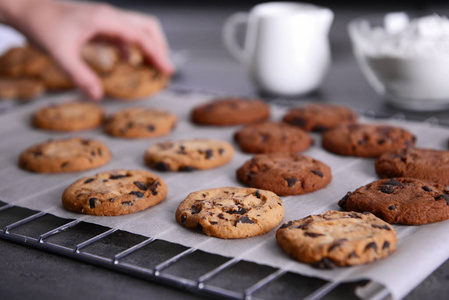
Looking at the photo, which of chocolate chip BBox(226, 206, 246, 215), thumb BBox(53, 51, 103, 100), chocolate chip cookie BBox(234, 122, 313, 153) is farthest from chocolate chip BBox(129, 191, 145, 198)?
thumb BBox(53, 51, 103, 100)

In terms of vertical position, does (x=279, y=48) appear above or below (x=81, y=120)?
above

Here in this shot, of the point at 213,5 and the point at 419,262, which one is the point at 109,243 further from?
the point at 213,5

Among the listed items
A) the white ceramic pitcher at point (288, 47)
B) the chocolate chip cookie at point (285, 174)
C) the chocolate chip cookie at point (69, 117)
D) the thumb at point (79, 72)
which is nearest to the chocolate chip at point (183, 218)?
the chocolate chip cookie at point (285, 174)

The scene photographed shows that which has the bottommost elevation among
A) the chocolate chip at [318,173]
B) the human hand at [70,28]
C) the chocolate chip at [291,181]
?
the chocolate chip at [291,181]

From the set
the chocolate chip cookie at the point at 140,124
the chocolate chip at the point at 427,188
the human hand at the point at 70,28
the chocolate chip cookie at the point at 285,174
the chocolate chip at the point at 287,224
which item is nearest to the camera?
the chocolate chip at the point at 287,224

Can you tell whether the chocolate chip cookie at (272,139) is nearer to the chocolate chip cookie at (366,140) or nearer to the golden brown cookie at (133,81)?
the chocolate chip cookie at (366,140)

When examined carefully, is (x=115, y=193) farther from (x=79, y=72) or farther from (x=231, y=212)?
(x=79, y=72)

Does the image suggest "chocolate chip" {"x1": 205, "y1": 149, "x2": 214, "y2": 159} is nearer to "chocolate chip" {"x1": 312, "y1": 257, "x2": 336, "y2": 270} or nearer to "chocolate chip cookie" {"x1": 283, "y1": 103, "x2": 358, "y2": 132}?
"chocolate chip cookie" {"x1": 283, "y1": 103, "x2": 358, "y2": 132}

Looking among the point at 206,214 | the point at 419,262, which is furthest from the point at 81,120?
the point at 419,262
